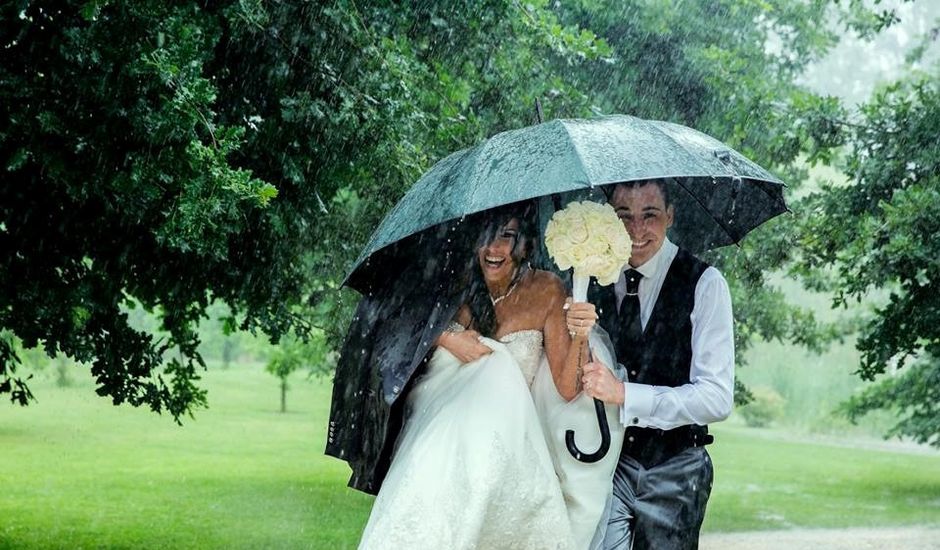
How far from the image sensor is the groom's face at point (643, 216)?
177 inches

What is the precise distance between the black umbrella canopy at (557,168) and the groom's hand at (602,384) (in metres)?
0.65

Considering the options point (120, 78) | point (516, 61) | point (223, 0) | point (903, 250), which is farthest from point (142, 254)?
point (903, 250)

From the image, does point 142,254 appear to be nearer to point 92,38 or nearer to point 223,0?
point 223,0

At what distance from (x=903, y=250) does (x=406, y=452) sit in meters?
5.81

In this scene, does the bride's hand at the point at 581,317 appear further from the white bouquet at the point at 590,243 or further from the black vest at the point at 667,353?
the black vest at the point at 667,353

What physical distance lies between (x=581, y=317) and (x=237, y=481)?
2222 cm

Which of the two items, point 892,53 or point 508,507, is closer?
point 508,507

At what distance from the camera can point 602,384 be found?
4.32 m

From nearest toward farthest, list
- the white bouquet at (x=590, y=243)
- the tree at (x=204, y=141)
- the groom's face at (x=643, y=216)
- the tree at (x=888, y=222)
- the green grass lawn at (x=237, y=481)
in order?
the white bouquet at (x=590, y=243), the groom's face at (x=643, y=216), the tree at (x=204, y=141), the tree at (x=888, y=222), the green grass lawn at (x=237, y=481)

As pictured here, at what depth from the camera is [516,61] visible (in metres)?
11.2

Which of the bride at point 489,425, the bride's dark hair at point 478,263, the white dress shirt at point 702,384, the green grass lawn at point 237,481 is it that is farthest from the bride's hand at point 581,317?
the green grass lawn at point 237,481

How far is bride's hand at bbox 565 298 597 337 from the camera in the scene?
425 centimetres

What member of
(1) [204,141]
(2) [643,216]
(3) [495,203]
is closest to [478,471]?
(3) [495,203]

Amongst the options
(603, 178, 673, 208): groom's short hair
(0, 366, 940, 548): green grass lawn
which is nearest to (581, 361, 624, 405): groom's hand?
(603, 178, 673, 208): groom's short hair
